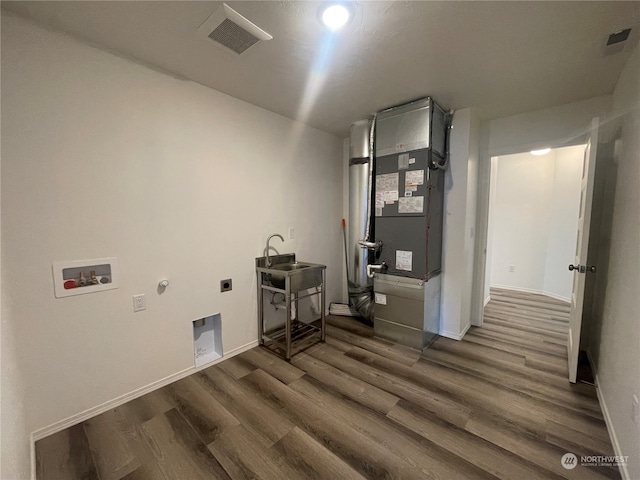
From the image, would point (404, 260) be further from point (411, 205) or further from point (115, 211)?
point (115, 211)

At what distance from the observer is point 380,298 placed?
2727 millimetres

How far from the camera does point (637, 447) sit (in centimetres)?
115

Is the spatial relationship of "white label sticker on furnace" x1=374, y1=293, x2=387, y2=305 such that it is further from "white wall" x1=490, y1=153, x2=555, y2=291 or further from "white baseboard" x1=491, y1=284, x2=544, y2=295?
"white baseboard" x1=491, y1=284, x2=544, y2=295

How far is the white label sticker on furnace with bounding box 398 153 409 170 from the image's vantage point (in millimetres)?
2441

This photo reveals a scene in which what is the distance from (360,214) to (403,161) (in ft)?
2.51

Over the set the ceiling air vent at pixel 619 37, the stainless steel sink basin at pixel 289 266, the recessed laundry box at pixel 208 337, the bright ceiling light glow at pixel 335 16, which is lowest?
the recessed laundry box at pixel 208 337

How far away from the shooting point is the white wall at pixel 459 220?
259 centimetres

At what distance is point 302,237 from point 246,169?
3.36 feet

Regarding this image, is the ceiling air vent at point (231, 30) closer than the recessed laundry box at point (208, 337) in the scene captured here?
Result: Yes

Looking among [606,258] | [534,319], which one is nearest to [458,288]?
[606,258]

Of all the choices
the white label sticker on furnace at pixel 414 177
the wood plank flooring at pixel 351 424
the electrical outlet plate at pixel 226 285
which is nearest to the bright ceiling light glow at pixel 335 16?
the white label sticker on furnace at pixel 414 177

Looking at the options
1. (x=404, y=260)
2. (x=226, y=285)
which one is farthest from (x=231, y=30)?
(x=404, y=260)

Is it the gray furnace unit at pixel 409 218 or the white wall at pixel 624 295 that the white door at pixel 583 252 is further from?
the gray furnace unit at pixel 409 218

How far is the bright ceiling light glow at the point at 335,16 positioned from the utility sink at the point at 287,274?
5.85 ft
